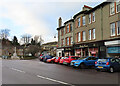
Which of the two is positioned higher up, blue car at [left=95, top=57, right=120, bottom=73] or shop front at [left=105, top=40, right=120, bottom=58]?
shop front at [left=105, top=40, right=120, bottom=58]

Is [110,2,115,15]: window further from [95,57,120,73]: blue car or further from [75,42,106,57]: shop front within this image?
[95,57,120,73]: blue car

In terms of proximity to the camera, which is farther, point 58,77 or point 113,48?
point 113,48

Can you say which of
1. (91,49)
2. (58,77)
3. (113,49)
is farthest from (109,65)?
(91,49)

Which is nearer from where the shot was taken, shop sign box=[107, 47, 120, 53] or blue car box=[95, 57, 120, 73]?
blue car box=[95, 57, 120, 73]

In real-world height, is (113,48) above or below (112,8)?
below

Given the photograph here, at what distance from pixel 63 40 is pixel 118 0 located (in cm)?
1890

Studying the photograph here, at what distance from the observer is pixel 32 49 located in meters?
53.8

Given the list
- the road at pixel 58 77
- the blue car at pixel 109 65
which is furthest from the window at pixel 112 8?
the road at pixel 58 77

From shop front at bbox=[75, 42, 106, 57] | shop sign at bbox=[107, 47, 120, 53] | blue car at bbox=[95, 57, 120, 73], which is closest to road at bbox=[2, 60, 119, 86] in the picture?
blue car at bbox=[95, 57, 120, 73]

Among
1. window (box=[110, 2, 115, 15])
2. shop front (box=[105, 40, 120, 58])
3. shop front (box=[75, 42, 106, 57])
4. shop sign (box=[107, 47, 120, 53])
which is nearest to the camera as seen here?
shop front (box=[105, 40, 120, 58])

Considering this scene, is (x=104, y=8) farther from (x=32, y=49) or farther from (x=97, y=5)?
(x=32, y=49)

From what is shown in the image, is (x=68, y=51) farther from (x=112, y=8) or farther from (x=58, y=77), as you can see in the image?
(x=58, y=77)

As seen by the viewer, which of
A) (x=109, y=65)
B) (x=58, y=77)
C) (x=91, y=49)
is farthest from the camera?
(x=91, y=49)

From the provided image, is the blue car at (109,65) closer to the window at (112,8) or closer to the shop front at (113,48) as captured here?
the shop front at (113,48)
